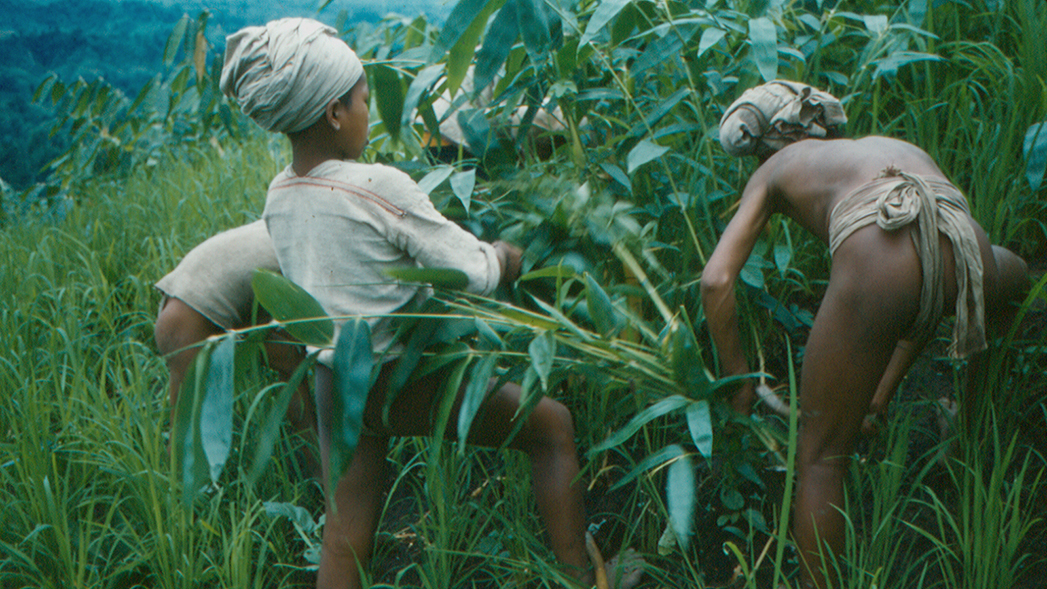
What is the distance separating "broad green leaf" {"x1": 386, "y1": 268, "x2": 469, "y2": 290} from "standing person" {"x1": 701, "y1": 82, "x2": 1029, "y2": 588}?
436 mm

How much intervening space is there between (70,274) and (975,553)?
103 inches

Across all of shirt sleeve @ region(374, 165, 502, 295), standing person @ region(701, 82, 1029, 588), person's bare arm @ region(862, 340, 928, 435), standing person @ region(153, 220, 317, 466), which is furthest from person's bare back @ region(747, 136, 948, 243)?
standing person @ region(153, 220, 317, 466)

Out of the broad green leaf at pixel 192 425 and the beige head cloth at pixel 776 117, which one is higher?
the beige head cloth at pixel 776 117

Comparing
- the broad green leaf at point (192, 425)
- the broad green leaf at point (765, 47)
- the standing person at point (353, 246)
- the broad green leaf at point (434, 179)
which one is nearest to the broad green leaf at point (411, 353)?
the standing person at point (353, 246)

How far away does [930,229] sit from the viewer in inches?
46.7

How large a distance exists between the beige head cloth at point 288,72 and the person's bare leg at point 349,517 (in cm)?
44

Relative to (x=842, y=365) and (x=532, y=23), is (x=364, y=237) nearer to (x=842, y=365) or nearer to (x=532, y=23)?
(x=532, y=23)

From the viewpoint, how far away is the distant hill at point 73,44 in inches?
146

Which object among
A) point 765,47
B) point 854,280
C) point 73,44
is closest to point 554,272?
point 854,280

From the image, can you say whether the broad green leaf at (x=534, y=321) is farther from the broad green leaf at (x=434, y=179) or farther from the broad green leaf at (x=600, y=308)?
the broad green leaf at (x=434, y=179)

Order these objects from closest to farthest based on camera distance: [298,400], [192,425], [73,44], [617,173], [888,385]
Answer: [192,425], [888,385], [617,173], [298,400], [73,44]

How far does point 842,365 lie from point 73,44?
4.04 metres

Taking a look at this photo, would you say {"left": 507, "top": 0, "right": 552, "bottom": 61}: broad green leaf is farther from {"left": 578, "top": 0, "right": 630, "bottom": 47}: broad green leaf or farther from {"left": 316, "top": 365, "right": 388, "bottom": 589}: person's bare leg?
{"left": 316, "top": 365, "right": 388, "bottom": 589}: person's bare leg

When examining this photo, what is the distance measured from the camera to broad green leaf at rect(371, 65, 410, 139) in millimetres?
1723
